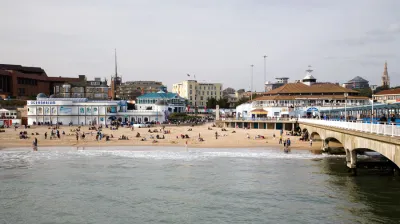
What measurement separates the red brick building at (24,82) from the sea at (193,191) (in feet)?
248

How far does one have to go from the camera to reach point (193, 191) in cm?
2502

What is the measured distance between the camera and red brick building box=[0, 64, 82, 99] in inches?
4171

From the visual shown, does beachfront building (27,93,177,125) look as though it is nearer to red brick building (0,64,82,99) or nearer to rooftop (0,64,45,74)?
red brick building (0,64,82,99)

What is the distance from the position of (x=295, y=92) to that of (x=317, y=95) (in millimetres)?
4366

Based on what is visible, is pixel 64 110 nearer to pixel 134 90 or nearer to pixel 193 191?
pixel 193 191

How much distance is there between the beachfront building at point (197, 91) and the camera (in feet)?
486

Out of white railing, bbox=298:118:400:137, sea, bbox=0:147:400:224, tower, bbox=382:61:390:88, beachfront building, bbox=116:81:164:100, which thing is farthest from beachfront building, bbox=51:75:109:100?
tower, bbox=382:61:390:88

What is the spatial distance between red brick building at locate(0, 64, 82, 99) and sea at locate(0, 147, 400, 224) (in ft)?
248

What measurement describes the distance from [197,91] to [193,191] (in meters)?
126

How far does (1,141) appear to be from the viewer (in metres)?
54.2

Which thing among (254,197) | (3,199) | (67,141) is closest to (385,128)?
(254,197)

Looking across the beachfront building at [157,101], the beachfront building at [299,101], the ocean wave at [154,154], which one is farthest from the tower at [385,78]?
the ocean wave at [154,154]

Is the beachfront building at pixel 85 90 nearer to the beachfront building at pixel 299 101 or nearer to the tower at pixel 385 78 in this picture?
the beachfront building at pixel 299 101

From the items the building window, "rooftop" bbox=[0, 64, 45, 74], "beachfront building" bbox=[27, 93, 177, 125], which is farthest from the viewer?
"rooftop" bbox=[0, 64, 45, 74]
